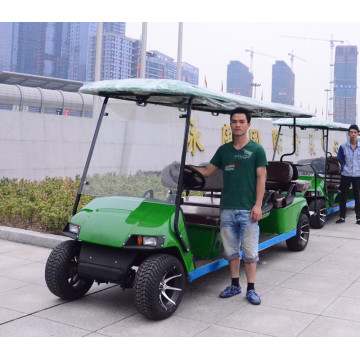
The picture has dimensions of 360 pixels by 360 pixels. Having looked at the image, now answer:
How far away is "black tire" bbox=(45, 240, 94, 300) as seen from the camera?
4.16m

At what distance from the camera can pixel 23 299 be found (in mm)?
4375

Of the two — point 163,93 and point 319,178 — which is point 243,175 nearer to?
point 163,93

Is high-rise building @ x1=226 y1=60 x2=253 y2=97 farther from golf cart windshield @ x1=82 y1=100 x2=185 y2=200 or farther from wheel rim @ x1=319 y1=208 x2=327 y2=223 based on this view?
golf cart windshield @ x1=82 y1=100 x2=185 y2=200

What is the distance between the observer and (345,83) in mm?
56281

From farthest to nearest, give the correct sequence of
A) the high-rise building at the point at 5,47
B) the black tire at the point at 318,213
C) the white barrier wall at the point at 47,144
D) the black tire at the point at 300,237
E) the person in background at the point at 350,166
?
the high-rise building at the point at 5,47 → the white barrier wall at the point at 47,144 → the person in background at the point at 350,166 → the black tire at the point at 318,213 → the black tire at the point at 300,237

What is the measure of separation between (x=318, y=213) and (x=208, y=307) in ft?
14.8

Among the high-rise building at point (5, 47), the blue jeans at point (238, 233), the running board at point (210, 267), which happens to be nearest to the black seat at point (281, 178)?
the running board at point (210, 267)

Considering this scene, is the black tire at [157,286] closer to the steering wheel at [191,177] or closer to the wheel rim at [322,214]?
the steering wheel at [191,177]

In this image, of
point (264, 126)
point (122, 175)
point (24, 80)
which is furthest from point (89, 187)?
point (24, 80)

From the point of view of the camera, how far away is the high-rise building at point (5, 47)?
29562 mm

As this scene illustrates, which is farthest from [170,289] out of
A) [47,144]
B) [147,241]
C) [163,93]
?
[47,144]

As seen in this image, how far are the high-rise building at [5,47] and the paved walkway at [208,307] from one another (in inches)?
1040

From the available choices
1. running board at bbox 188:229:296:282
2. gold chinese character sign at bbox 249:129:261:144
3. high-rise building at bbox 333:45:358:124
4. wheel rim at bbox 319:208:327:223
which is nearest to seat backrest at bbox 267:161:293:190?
running board at bbox 188:229:296:282

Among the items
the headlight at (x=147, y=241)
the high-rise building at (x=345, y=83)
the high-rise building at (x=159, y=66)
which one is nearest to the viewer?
the headlight at (x=147, y=241)
